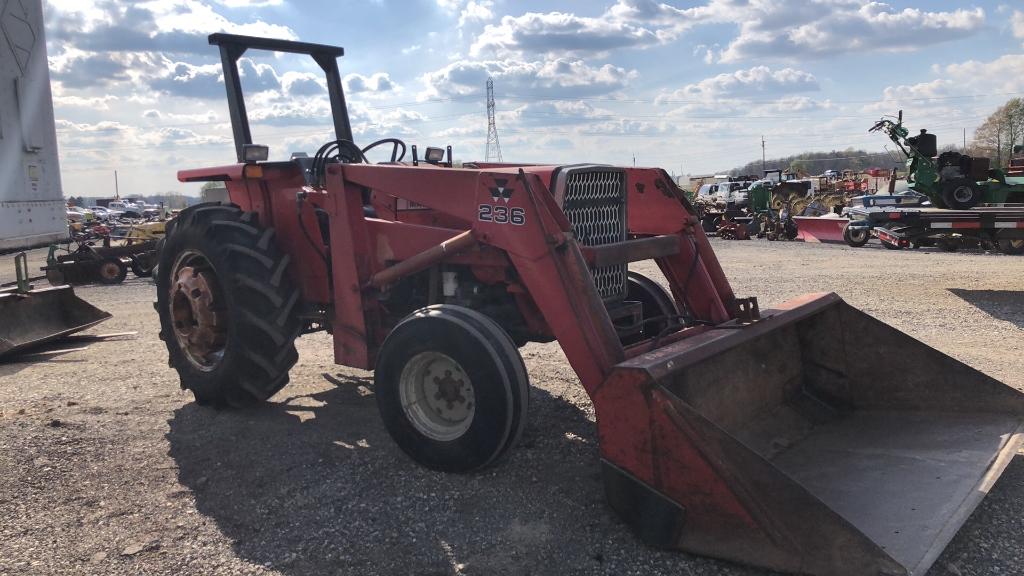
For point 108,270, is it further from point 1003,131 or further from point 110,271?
point 1003,131

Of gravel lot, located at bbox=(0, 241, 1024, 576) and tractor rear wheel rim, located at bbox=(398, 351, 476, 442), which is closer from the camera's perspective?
gravel lot, located at bbox=(0, 241, 1024, 576)

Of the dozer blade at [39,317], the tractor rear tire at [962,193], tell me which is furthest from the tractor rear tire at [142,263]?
the tractor rear tire at [962,193]

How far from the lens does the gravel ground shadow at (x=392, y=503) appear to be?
11.0 ft

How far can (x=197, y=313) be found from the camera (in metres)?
5.51

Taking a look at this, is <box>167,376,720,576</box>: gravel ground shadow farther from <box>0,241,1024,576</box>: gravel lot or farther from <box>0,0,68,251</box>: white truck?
<box>0,0,68,251</box>: white truck

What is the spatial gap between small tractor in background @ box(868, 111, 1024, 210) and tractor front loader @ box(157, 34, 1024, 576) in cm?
1268

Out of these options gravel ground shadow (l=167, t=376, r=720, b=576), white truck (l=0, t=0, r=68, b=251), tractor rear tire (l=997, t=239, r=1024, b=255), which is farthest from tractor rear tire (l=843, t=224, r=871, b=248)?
white truck (l=0, t=0, r=68, b=251)

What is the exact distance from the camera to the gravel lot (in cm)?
338

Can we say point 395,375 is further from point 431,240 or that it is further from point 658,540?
point 658,540

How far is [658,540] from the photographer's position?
3295 mm

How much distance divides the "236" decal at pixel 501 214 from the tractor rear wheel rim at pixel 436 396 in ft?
2.60

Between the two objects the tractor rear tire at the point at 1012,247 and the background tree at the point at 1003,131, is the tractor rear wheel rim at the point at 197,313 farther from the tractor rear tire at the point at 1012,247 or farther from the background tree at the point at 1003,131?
the background tree at the point at 1003,131

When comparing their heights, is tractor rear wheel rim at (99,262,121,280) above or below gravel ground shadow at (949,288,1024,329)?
above

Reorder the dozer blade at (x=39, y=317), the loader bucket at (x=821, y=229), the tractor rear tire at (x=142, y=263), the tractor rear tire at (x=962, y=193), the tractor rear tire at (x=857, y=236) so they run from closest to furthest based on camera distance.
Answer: the dozer blade at (x=39, y=317), the tractor rear tire at (x=962, y=193), the tractor rear tire at (x=142, y=263), the tractor rear tire at (x=857, y=236), the loader bucket at (x=821, y=229)
